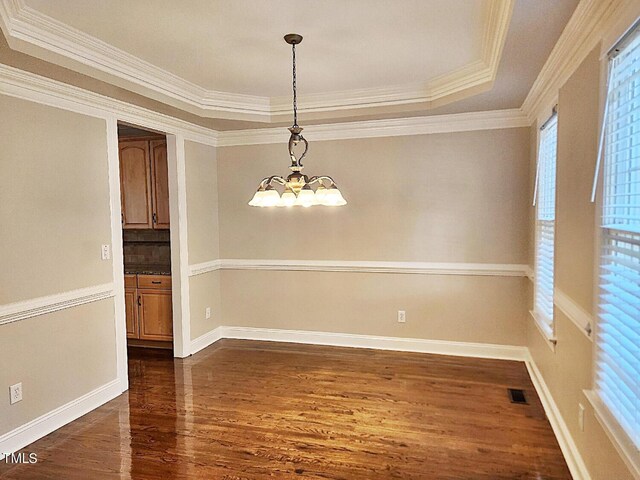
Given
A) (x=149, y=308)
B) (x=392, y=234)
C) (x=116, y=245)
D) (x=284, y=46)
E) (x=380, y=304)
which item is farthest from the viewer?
(x=149, y=308)

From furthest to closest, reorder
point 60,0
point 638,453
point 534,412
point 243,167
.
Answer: point 243,167, point 534,412, point 60,0, point 638,453

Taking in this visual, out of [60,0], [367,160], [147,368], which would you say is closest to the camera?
[60,0]

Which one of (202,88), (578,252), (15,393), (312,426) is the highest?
(202,88)

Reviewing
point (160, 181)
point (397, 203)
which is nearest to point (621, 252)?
point (397, 203)

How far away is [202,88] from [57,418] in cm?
288

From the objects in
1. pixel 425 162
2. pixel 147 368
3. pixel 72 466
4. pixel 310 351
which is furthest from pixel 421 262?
pixel 72 466

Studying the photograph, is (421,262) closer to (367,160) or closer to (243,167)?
(367,160)

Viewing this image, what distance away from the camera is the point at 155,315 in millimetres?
4785

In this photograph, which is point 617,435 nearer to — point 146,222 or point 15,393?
point 15,393

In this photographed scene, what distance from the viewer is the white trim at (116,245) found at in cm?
356

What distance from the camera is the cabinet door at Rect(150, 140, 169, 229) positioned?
4777 mm

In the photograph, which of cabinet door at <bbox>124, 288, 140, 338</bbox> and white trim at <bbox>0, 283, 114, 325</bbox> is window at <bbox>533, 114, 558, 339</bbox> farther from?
cabinet door at <bbox>124, 288, 140, 338</bbox>

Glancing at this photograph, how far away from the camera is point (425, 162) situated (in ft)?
14.5

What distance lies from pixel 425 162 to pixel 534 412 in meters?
2.44
